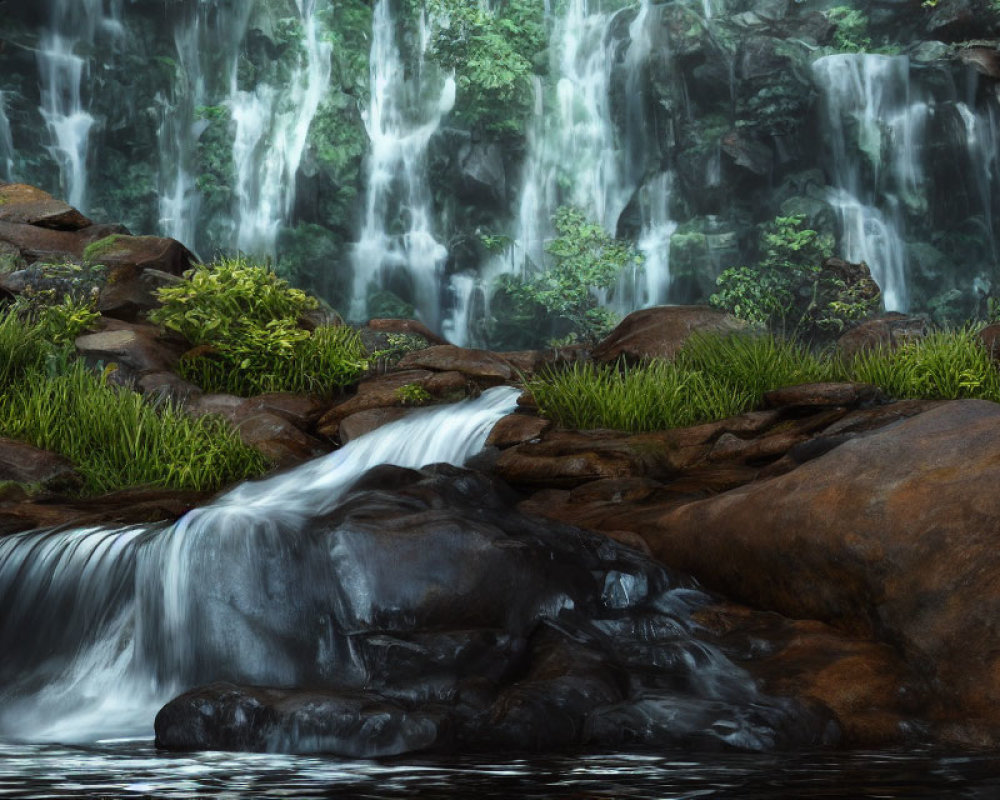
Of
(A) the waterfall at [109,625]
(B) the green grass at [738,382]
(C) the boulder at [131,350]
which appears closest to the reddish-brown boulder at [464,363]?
(B) the green grass at [738,382]

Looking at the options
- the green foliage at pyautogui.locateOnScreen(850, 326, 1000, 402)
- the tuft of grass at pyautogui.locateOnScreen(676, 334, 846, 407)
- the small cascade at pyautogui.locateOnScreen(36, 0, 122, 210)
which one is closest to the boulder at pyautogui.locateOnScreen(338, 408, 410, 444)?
the tuft of grass at pyautogui.locateOnScreen(676, 334, 846, 407)

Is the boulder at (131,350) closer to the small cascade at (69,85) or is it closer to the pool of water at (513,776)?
the pool of water at (513,776)

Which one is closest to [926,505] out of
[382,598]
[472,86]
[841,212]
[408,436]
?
[382,598]

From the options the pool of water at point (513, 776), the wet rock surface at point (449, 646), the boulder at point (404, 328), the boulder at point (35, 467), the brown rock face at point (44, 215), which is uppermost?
the brown rock face at point (44, 215)

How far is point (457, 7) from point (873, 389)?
16.6 m

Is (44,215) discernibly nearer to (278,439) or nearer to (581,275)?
(278,439)

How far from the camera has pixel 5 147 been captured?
65.3ft

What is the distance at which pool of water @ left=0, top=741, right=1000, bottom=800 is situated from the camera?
2.99 m

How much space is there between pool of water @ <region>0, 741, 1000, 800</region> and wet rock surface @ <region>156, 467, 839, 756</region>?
0.26 metres

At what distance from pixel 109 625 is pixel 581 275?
49.0 ft

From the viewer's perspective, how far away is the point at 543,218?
71.0 ft

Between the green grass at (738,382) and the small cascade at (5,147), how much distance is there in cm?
1429

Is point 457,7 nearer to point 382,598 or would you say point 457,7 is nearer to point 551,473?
point 551,473

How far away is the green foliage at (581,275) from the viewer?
1964 centimetres
